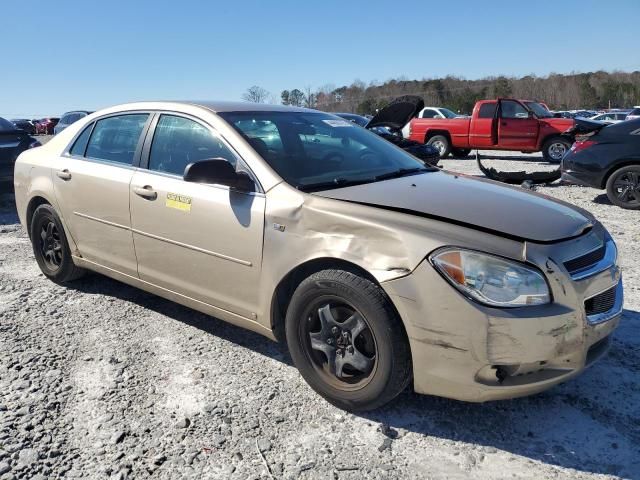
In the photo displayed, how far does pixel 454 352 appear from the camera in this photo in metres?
2.45

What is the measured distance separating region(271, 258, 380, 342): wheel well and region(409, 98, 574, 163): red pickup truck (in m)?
13.3

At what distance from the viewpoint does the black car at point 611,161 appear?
7.94 metres

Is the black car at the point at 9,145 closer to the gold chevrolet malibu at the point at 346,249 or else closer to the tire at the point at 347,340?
the gold chevrolet malibu at the point at 346,249

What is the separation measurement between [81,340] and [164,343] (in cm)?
58

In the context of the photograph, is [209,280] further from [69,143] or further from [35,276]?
[35,276]

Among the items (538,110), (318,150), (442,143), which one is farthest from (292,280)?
(442,143)

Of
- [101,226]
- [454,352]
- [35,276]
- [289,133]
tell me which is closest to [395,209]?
[454,352]

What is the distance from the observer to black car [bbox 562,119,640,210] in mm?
7938

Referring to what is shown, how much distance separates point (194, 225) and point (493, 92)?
61900 mm

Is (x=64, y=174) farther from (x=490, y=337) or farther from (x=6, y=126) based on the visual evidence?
(x=6, y=126)

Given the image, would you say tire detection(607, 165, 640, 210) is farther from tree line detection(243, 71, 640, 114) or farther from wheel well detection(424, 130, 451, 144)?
tree line detection(243, 71, 640, 114)

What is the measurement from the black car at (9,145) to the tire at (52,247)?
4.29m

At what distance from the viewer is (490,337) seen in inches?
93.4

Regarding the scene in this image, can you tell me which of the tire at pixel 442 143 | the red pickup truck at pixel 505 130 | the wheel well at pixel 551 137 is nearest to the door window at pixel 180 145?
the red pickup truck at pixel 505 130
